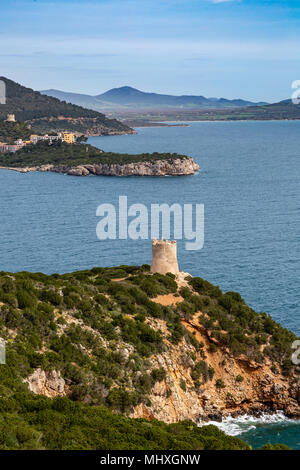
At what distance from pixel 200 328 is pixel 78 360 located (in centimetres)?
898

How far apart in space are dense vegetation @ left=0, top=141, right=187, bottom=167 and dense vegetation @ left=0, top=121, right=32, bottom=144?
13.6 metres

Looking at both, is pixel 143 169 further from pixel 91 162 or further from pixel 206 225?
pixel 206 225

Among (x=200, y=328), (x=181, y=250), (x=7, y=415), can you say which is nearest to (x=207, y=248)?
(x=181, y=250)

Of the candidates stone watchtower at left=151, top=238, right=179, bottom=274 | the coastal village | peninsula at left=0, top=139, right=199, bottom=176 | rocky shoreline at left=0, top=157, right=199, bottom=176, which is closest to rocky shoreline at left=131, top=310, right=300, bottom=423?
stone watchtower at left=151, top=238, right=179, bottom=274

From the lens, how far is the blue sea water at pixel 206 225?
173ft

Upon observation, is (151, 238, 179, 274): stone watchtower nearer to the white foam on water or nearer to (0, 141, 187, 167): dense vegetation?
the white foam on water

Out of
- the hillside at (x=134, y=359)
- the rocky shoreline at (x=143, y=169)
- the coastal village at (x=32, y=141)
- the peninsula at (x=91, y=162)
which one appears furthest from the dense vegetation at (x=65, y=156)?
the hillside at (x=134, y=359)

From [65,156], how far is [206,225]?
241ft

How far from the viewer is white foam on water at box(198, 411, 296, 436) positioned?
32.0 m

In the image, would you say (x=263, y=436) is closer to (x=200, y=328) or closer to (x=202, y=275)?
(x=200, y=328)

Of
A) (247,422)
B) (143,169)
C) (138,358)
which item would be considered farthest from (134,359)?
(143,169)

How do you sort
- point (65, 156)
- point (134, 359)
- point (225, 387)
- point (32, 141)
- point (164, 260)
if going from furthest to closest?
point (32, 141) < point (65, 156) < point (164, 260) < point (225, 387) < point (134, 359)

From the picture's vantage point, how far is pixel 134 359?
3123 cm

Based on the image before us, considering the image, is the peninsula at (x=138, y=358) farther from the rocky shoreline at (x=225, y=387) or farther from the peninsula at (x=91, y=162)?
the peninsula at (x=91, y=162)
